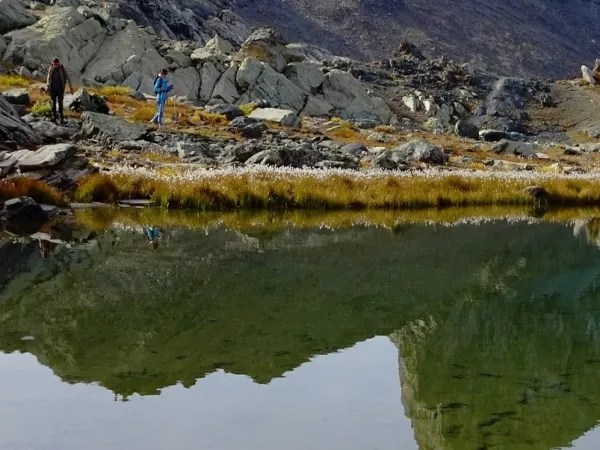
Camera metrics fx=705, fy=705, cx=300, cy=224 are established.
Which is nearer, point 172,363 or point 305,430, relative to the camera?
point 305,430

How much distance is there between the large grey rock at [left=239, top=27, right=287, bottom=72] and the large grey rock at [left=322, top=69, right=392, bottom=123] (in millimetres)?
4948

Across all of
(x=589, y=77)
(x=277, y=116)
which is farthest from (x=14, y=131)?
(x=589, y=77)

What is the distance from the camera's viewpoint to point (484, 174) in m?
28.8

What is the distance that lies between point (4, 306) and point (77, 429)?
4.06 m

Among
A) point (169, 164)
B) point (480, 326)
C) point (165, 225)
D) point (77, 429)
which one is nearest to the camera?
point (77, 429)

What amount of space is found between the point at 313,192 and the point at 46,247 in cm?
1051

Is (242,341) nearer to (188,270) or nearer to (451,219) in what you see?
(188,270)

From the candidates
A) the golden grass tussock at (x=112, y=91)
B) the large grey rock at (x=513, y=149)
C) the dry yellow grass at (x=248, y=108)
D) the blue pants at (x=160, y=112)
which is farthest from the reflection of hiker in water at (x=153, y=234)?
the large grey rock at (x=513, y=149)

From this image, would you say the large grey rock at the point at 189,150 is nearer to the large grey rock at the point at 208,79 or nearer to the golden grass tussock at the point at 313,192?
the golden grass tussock at the point at 313,192

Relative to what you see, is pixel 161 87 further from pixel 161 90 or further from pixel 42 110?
pixel 42 110

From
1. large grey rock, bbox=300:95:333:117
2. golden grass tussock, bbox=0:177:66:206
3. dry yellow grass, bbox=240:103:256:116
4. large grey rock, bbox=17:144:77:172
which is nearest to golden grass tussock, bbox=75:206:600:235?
golden grass tussock, bbox=0:177:66:206

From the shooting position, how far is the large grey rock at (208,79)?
60.0 metres

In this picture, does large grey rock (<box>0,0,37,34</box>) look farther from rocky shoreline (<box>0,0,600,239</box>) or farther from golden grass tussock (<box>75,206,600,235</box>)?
golden grass tussock (<box>75,206,600,235</box>)

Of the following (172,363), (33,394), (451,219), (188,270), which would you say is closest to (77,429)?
(33,394)
